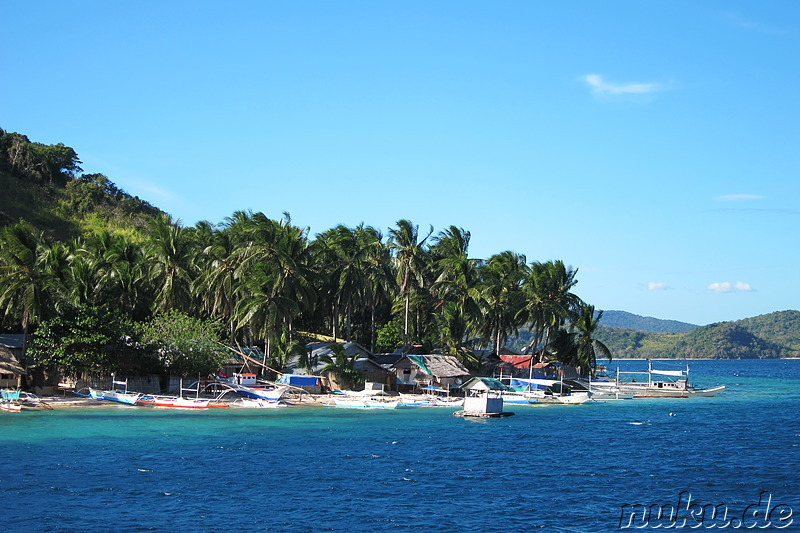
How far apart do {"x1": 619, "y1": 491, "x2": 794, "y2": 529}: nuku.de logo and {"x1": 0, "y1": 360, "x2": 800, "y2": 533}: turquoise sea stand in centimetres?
11

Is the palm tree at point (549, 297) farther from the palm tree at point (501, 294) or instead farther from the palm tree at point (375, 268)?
the palm tree at point (375, 268)

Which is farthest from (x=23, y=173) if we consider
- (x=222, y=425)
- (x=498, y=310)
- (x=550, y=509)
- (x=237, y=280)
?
(x=550, y=509)

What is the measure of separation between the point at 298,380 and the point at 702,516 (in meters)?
41.5

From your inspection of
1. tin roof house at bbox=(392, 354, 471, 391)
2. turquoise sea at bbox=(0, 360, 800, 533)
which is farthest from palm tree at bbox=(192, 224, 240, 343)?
turquoise sea at bbox=(0, 360, 800, 533)

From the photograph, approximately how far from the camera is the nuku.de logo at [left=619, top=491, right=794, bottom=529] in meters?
25.8

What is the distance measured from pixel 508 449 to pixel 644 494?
11257 mm

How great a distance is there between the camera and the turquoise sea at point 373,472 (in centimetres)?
2588

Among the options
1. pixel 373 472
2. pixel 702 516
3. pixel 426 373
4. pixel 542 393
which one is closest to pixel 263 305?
pixel 426 373

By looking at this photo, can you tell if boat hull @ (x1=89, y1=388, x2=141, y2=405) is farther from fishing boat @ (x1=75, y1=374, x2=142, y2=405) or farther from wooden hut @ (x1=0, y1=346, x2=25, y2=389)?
wooden hut @ (x1=0, y1=346, x2=25, y2=389)

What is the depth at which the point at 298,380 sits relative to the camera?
211 ft

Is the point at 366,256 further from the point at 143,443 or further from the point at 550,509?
the point at 550,509

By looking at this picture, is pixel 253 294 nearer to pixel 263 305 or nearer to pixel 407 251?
pixel 263 305

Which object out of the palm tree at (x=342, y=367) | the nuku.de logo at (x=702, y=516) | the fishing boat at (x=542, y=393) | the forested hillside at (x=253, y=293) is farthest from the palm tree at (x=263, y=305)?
the nuku.de logo at (x=702, y=516)

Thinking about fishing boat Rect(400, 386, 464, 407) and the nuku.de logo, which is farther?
fishing boat Rect(400, 386, 464, 407)
